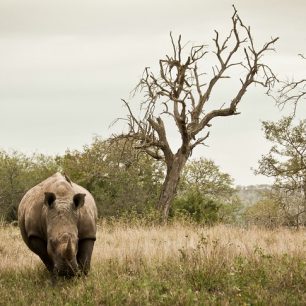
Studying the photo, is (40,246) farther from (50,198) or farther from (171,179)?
(171,179)

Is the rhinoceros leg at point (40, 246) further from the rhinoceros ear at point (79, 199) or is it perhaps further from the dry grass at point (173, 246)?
the dry grass at point (173, 246)

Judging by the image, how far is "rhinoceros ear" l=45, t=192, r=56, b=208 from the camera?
788 centimetres

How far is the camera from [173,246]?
10086mm

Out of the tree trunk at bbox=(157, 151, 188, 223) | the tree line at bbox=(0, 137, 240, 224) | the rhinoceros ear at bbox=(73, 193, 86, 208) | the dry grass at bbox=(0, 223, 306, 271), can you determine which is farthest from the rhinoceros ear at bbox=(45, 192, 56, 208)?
the tree trunk at bbox=(157, 151, 188, 223)

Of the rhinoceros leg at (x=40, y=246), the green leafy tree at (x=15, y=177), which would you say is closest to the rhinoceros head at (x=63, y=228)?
the rhinoceros leg at (x=40, y=246)

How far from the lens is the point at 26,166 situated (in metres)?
46.5

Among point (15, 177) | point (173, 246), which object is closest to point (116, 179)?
point (15, 177)

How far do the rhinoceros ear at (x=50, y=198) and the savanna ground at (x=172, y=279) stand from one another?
114 cm

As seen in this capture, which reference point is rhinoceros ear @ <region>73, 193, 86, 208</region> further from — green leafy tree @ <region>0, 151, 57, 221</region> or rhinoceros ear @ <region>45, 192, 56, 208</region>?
green leafy tree @ <region>0, 151, 57, 221</region>

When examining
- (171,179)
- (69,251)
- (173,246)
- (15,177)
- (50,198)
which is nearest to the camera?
(69,251)

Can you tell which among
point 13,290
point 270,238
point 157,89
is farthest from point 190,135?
point 13,290

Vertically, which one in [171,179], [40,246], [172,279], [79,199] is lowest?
[172,279]

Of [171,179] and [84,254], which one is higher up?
[171,179]

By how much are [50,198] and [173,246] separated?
306 cm
